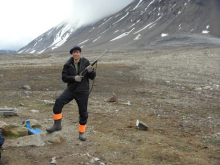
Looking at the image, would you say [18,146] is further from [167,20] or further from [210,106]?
[167,20]

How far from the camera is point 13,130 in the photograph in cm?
536

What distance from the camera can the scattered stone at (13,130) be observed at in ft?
17.4

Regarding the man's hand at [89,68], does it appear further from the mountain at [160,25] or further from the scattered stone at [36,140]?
the mountain at [160,25]

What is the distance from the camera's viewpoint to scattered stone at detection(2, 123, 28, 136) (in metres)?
5.30

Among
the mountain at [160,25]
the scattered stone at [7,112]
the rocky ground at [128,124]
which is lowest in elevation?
the rocky ground at [128,124]

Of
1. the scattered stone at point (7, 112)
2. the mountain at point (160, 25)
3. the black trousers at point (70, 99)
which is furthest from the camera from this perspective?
the mountain at point (160, 25)

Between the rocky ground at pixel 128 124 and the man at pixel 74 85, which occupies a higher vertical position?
the man at pixel 74 85

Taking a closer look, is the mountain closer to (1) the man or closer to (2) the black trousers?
(1) the man

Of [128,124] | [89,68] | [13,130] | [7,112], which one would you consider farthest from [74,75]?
[7,112]

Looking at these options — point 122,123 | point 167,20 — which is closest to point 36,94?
point 122,123

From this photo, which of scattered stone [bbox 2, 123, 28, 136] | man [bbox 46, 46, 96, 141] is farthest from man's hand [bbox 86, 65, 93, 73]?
scattered stone [bbox 2, 123, 28, 136]

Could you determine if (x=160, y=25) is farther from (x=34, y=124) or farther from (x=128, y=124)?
(x=34, y=124)

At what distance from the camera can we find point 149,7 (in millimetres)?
116938

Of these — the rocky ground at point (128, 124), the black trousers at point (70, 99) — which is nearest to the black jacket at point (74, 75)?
the black trousers at point (70, 99)
